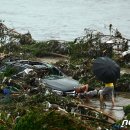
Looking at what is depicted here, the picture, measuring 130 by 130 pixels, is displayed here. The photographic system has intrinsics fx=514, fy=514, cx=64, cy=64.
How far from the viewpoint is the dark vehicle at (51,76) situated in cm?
1919

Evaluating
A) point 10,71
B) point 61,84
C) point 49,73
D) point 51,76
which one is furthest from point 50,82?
point 10,71

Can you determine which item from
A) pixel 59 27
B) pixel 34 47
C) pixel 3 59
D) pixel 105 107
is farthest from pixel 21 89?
pixel 59 27

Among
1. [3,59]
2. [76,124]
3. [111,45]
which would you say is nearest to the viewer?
[76,124]

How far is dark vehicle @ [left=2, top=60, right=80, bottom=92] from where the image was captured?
19192 millimetres

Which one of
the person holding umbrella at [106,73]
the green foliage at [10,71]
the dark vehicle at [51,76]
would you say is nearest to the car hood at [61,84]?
the dark vehicle at [51,76]

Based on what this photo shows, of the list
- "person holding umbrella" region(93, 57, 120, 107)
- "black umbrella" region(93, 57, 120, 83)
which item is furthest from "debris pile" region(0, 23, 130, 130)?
"black umbrella" region(93, 57, 120, 83)

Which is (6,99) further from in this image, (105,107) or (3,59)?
(3,59)

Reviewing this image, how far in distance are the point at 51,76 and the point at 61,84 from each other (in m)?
1.11

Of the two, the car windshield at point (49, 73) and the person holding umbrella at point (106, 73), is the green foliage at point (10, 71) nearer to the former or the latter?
the car windshield at point (49, 73)

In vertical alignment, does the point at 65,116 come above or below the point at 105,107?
above

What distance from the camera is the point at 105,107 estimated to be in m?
17.9

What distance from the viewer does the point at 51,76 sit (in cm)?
2031

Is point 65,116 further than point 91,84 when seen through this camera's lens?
No

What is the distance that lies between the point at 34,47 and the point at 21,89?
39.9 ft
